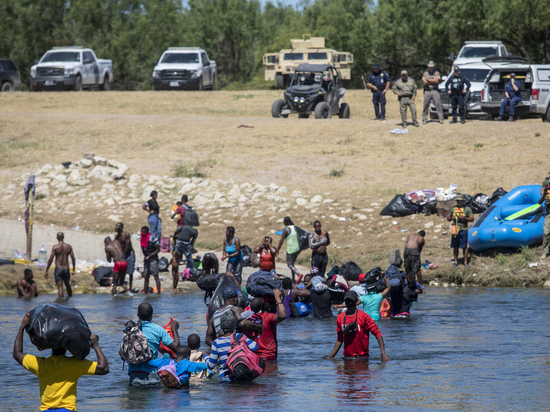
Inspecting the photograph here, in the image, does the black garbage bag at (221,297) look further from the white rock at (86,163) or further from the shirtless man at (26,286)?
the white rock at (86,163)

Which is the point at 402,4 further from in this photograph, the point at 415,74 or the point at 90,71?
the point at 90,71

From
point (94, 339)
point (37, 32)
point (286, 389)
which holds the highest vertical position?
point (37, 32)

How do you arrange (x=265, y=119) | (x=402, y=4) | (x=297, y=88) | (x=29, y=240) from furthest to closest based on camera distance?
(x=402, y=4) < (x=265, y=119) < (x=297, y=88) < (x=29, y=240)

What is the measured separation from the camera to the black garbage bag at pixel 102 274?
52.9ft

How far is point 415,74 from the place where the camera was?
44.5 metres

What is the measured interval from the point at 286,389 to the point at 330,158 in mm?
16024

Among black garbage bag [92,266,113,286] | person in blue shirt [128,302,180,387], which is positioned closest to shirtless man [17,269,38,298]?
black garbage bag [92,266,113,286]

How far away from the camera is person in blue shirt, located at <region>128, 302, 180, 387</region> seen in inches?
295

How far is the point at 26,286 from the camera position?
14.7 metres

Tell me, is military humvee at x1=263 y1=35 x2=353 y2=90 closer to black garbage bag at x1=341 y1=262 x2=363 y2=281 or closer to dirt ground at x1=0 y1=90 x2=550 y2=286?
dirt ground at x1=0 y1=90 x2=550 y2=286

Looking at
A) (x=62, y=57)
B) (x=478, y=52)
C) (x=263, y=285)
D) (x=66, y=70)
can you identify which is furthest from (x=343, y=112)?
(x=263, y=285)

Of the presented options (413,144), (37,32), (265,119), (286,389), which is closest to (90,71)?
(265,119)

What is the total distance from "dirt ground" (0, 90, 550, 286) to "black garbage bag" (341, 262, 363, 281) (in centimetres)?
108

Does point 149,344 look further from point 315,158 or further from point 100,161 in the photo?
point 100,161
